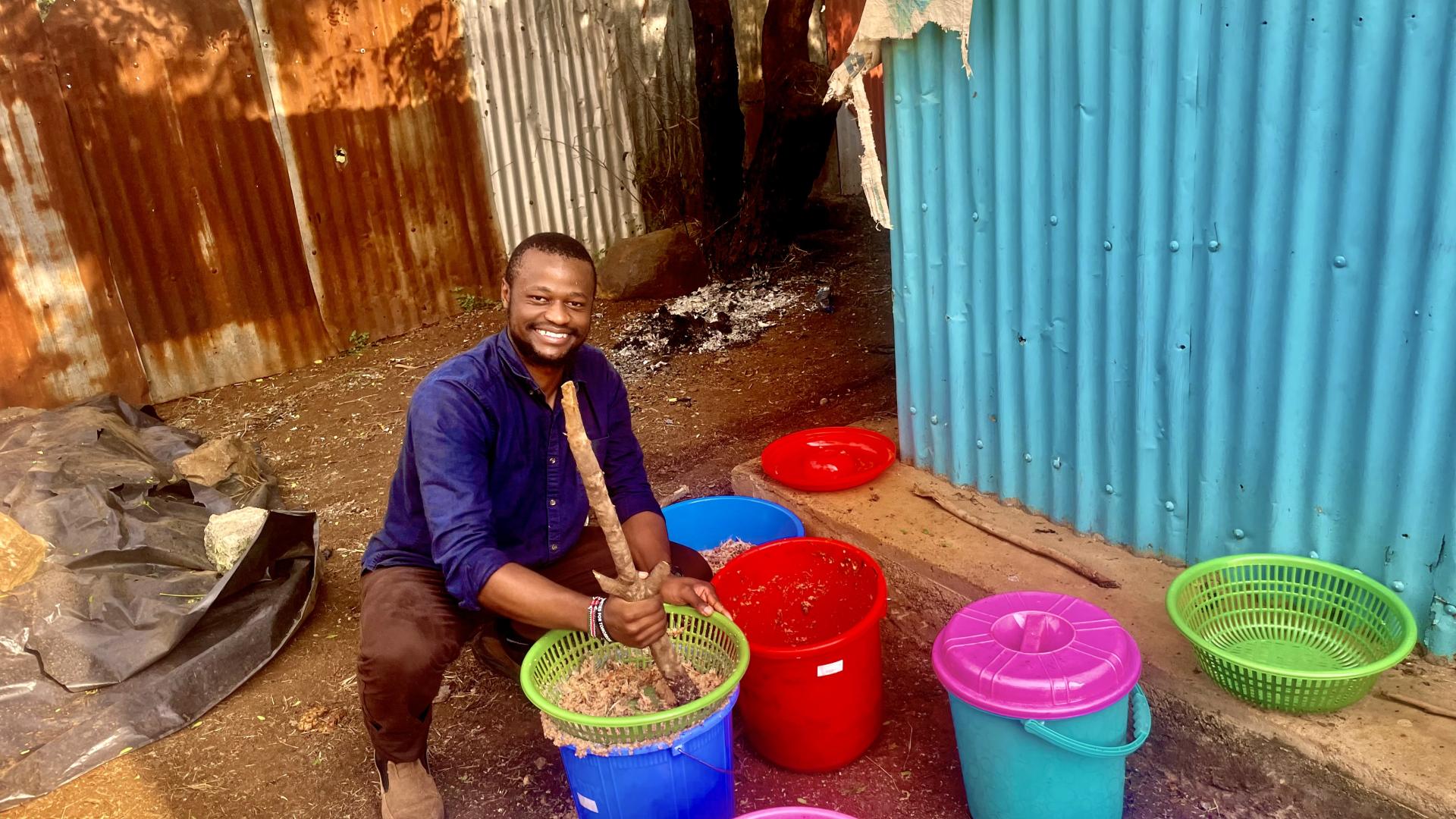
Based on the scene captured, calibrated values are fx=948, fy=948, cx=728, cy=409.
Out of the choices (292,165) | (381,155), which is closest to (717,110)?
(381,155)

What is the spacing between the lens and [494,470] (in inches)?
103

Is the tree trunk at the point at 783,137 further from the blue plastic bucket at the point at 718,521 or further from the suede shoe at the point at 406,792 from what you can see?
the suede shoe at the point at 406,792

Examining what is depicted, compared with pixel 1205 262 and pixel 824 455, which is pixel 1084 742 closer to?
pixel 1205 262

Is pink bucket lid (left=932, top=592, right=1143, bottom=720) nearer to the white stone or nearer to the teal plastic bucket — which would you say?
the teal plastic bucket

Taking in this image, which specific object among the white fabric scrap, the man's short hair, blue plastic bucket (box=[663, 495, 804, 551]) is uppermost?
the white fabric scrap

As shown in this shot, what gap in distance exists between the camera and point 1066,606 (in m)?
2.31

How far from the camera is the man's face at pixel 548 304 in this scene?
253 cm

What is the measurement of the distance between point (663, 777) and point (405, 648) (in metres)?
0.77

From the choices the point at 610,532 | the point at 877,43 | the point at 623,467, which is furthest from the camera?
the point at 877,43

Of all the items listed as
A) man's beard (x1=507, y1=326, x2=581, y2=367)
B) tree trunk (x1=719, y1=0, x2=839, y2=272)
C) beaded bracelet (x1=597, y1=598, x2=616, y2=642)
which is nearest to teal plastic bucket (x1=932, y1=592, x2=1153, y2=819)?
beaded bracelet (x1=597, y1=598, x2=616, y2=642)

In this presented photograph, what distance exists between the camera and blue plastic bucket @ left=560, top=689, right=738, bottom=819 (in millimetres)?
2148

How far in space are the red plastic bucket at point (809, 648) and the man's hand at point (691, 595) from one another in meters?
0.17

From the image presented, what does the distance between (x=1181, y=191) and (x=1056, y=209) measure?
0.40 m

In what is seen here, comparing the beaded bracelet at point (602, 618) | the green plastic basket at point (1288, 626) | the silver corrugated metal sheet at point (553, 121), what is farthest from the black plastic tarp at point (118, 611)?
the silver corrugated metal sheet at point (553, 121)
